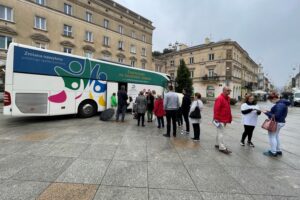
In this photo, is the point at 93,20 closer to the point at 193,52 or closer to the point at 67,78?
the point at 67,78

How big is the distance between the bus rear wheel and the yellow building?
53.1 ft

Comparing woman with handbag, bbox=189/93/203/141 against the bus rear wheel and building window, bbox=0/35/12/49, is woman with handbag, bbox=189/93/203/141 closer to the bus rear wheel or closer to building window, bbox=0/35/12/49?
the bus rear wheel

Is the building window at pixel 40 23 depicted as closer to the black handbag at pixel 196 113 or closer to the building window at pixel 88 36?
the building window at pixel 88 36

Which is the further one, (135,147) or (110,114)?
(110,114)

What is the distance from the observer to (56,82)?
9445 millimetres

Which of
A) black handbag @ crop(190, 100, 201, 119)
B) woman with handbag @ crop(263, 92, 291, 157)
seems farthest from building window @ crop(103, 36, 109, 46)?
woman with handbag @ crop(263, 92, 291, 157)

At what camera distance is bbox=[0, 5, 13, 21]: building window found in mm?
20469

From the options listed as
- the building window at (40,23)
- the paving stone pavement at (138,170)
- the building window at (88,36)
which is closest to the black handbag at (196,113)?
the paving stone pavement at (138,170)

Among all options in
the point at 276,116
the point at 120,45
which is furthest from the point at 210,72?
the point at 276,116

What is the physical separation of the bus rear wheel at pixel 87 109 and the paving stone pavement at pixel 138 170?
13.7 ft

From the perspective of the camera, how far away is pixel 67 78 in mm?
9898

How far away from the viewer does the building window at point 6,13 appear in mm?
20469

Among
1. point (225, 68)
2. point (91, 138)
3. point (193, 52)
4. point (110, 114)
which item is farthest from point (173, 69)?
point (91, 138)

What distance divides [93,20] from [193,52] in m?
27.7
